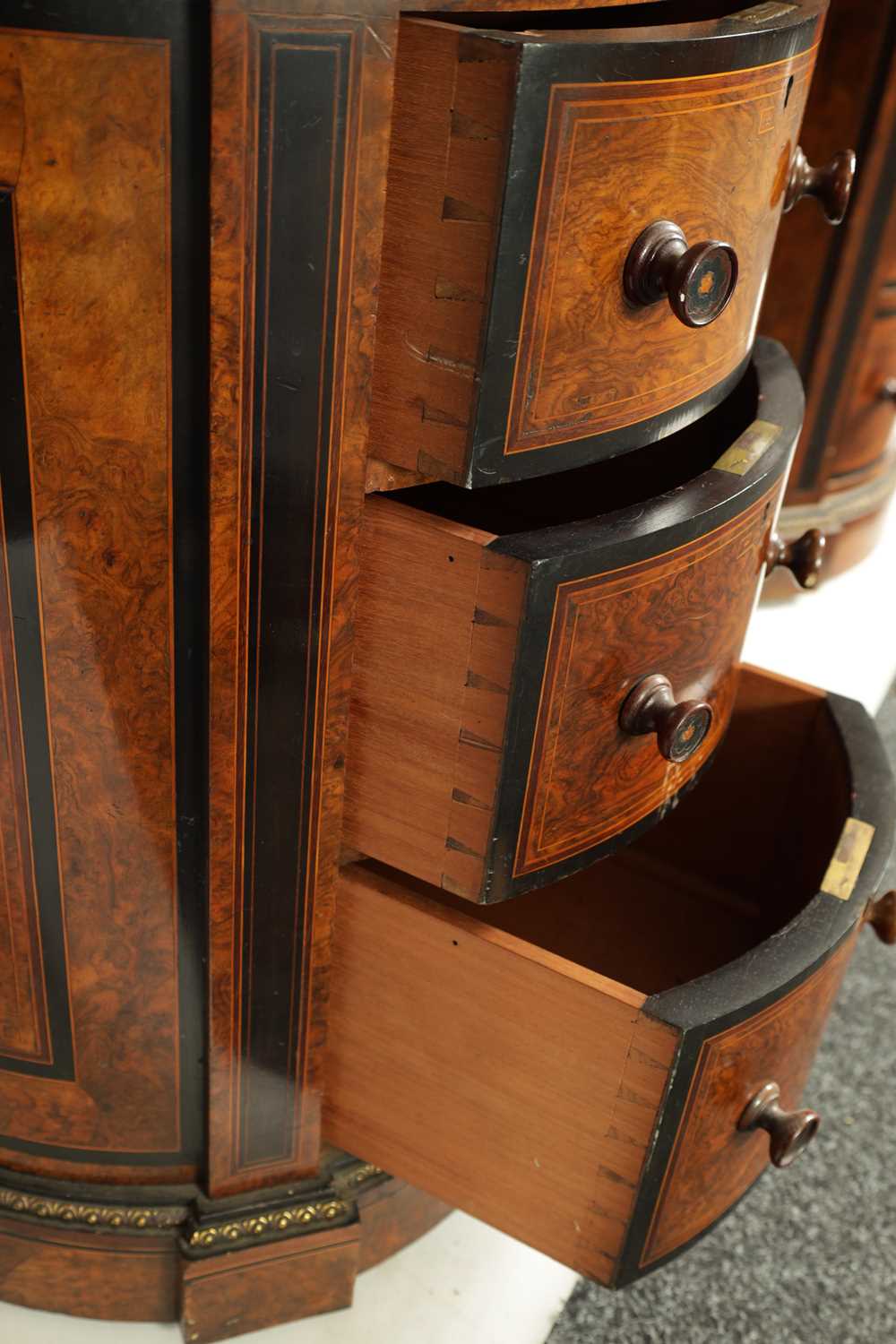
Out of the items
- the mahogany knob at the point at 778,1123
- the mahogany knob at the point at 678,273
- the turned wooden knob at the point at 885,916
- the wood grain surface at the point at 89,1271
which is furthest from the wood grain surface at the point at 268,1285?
the mahogany knob at the point at 678,273

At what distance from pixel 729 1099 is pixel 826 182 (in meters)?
0.55

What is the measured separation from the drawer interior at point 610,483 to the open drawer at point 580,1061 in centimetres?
23

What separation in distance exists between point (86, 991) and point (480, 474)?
1.29ft

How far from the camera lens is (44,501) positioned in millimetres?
729

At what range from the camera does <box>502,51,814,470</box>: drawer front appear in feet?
2.19

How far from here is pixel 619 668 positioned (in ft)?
2.67

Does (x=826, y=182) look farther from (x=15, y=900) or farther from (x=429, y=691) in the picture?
(x=15, y=900)

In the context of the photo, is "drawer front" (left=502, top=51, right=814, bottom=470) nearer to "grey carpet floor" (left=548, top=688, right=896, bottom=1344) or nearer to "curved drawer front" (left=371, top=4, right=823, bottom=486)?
"curved drawer front" (left=371, top=4, right=823, bottom=486)

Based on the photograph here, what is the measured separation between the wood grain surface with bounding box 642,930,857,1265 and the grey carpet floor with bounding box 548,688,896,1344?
168mm

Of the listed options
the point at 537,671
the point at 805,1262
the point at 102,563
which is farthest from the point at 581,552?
the point at 805,1262

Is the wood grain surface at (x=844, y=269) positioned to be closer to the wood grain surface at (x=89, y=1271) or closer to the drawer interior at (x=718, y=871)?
the drawer interior at (x=718, y=871)

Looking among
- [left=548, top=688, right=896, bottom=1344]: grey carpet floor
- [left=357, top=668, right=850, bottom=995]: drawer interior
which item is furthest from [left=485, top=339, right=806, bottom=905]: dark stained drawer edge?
[left=548, top=688, right=896, bottom=1344]: grey carpet floor

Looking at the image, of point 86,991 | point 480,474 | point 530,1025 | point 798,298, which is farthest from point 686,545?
point 798,298

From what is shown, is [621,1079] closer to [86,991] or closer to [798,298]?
[86,991]
